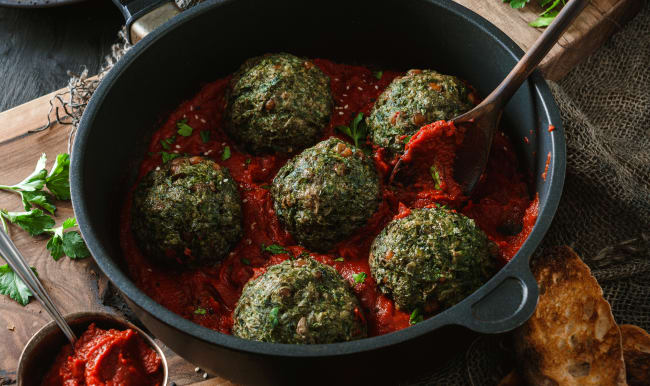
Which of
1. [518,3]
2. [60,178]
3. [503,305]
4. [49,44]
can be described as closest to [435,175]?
[503,305]

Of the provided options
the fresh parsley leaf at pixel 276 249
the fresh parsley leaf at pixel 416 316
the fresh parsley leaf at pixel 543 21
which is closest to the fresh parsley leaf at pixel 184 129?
the fresh parsley leaf at pixel 276 249

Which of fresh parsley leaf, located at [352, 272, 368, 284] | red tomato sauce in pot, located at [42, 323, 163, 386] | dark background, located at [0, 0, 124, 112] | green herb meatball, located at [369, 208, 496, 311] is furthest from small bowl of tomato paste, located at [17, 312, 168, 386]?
dark background, located at [0, 0, 124, 112]

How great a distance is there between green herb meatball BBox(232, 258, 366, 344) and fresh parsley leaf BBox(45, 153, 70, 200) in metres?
1.41

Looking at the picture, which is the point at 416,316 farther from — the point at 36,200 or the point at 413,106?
the point at 36,200

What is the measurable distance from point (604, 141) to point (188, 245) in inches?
93.3

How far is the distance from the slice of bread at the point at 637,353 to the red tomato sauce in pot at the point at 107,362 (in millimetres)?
2157

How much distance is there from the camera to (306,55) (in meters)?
3.79

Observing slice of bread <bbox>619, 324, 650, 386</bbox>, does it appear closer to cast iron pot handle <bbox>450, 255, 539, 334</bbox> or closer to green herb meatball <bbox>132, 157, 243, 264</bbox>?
cast iron pot handle <bbox>450, 255, 539, 334</bbox>

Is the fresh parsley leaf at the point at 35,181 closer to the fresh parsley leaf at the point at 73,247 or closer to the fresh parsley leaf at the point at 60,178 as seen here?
the fresh parsley leaf at the point at 60,178

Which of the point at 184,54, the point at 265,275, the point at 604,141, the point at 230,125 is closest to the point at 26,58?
the point at 184,54

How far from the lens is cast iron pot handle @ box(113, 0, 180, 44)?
11.6 feet

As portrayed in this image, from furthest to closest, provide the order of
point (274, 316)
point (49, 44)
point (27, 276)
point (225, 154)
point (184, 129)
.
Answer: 1. point (49, 44)
2. point (184, 129)
3. point (225, 154)
4. point (27, 276)
5. point (274, 316)

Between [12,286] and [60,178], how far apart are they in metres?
0.63

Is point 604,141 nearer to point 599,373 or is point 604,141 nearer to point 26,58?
point 599,373
